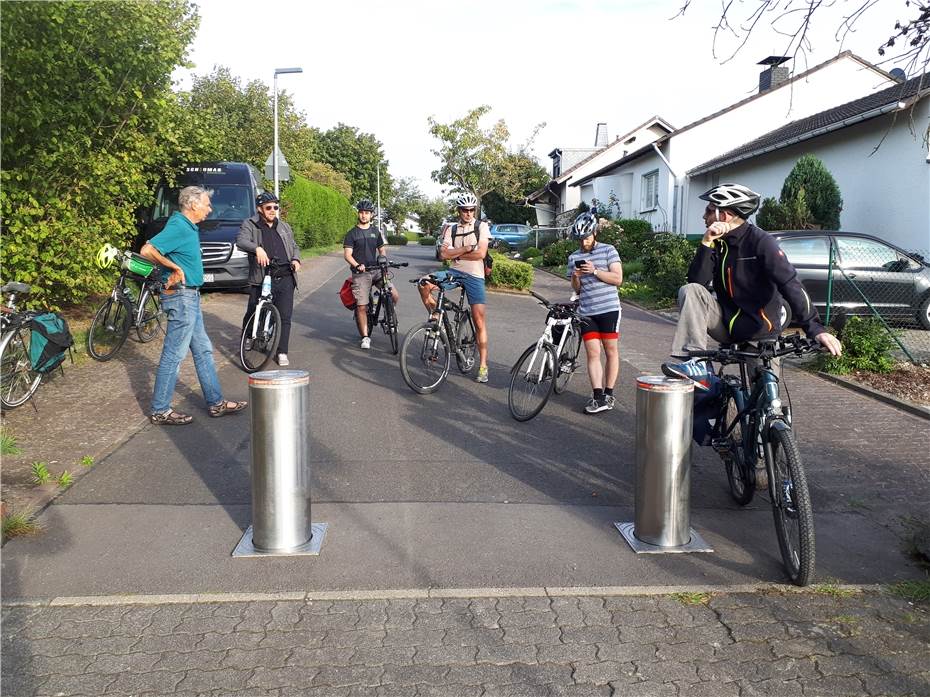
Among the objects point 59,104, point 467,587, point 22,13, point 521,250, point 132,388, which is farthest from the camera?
point 521,250

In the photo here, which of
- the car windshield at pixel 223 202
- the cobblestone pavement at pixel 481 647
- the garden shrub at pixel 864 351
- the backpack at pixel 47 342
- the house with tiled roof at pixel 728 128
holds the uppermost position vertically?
the house with tiled roof at pixel 728 128

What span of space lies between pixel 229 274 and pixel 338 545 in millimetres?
11595

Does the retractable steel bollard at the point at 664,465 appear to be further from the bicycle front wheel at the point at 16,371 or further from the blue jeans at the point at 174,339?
the bicycle front wheel at the point at 16,371

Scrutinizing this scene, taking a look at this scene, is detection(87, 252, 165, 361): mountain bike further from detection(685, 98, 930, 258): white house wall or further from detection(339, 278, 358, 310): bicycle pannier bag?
detection(685, 98, 930, 258): white house wall

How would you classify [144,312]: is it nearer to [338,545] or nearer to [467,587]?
[338,545]

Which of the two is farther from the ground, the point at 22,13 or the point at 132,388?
the point at 22,13

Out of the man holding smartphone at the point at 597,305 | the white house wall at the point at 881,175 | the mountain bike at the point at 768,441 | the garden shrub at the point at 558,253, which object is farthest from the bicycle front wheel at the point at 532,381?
the garden shrub at the point at 558,253

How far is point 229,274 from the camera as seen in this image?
15.4 meters

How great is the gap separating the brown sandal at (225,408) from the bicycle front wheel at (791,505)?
4.73 metres

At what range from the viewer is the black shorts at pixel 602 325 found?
770 centimetres

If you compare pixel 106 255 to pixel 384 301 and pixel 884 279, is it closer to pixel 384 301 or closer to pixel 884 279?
pixel 384 301

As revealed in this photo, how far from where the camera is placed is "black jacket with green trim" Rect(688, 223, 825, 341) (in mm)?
4781

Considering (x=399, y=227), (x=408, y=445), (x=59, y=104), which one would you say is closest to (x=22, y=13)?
(x=59, y=104)

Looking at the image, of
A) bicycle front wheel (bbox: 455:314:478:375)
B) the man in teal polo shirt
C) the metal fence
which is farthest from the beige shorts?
the metal fence
